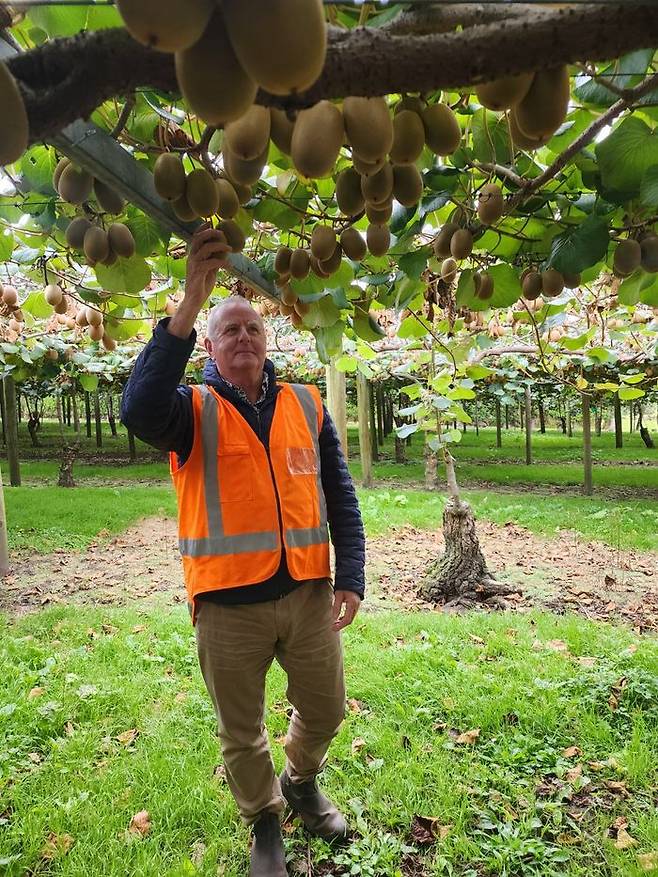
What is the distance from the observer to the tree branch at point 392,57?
1.99 ft

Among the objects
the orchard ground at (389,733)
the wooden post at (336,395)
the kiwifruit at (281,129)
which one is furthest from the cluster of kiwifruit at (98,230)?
the wooden post at (336,395)

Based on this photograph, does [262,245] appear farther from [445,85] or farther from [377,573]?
[377,573]

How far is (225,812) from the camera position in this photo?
93.1 inches

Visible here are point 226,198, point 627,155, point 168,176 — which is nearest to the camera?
point 168,176

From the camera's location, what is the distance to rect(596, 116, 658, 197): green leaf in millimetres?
1405

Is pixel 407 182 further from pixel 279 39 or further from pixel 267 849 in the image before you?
pixel 267 849

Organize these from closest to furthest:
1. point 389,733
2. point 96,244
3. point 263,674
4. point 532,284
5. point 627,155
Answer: point 627,155
point 96,244
point 532,284
point 263,674
point 389,733

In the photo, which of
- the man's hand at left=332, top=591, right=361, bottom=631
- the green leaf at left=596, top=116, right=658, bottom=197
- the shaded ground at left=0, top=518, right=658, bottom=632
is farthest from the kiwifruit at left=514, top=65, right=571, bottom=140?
the shaded ground at left=0, top=518, right=658, bottom=632

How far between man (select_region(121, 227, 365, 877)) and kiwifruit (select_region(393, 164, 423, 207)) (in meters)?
0.96

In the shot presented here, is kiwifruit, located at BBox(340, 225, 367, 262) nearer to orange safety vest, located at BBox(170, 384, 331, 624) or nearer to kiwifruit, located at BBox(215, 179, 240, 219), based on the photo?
kiwifruit, located at BBox(215, 179, 240, 219)

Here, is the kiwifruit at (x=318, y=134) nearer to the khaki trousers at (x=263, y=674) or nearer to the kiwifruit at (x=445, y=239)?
the kiwifruit at (x=445, y=239)

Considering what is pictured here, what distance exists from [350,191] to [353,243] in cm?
40

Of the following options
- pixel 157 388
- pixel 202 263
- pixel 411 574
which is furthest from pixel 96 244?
pixel 411 574

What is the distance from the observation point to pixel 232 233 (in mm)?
1548
